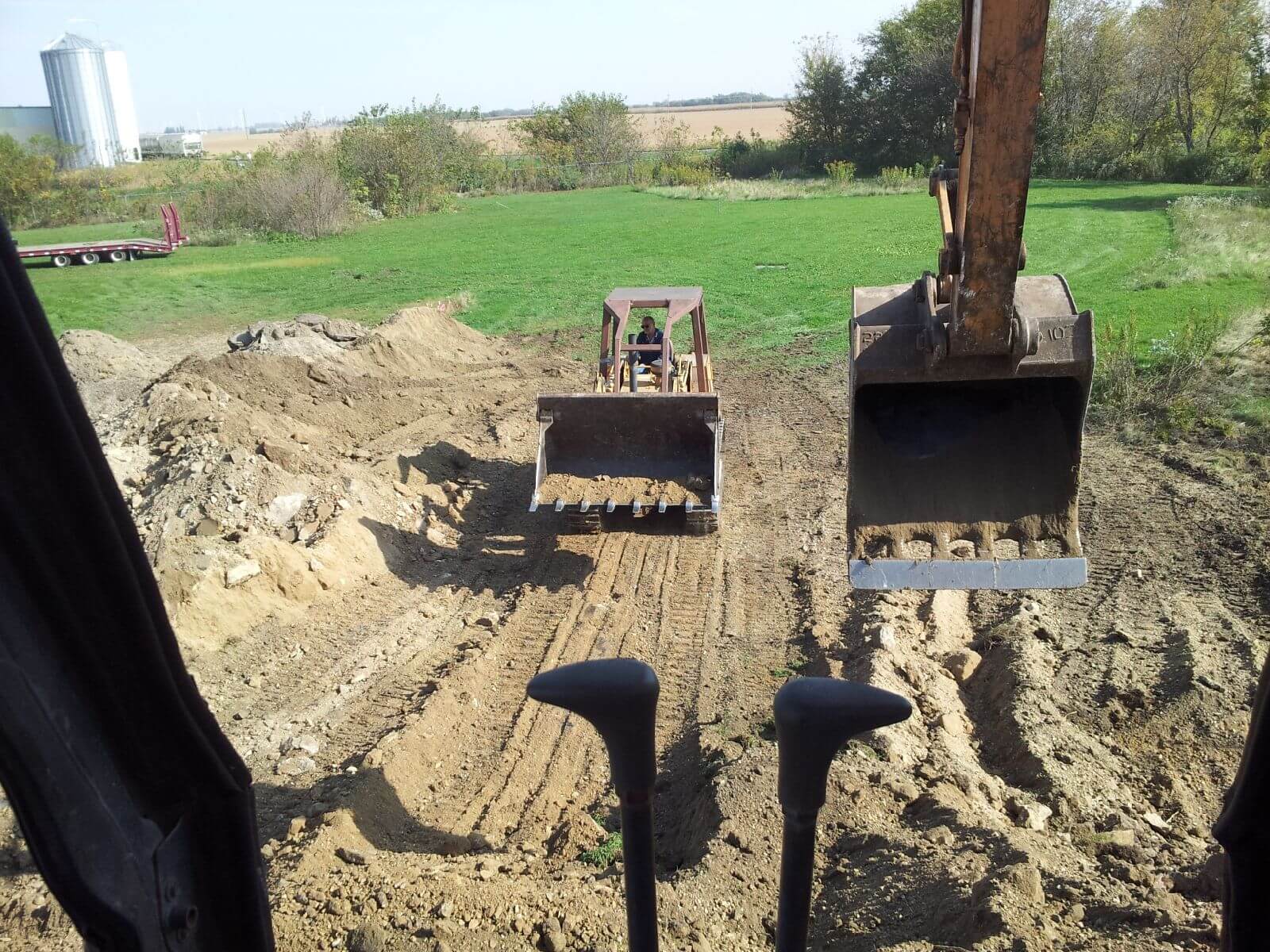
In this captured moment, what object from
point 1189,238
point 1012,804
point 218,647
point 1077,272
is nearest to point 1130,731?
point 1012,804

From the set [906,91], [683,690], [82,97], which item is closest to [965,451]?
[683,690]

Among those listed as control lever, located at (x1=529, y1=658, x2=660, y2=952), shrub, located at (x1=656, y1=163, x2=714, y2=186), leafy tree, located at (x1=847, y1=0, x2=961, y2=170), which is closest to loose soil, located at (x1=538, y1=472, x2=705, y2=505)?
control lever, located at (x1=529, y1=658, x2=660, y2=952)

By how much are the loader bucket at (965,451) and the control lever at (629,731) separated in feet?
10.7

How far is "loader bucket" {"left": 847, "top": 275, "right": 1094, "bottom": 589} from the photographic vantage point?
4.93 metres

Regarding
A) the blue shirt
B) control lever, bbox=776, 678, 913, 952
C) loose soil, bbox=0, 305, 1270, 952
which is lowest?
loose soil, bbox=0, 305, 1270, 952

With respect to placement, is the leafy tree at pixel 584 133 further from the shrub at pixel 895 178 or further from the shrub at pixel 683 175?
the shrub at pixel 895 178

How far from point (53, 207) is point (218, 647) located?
3718 centimetres

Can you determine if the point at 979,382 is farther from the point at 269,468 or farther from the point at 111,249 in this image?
the point at 111,249

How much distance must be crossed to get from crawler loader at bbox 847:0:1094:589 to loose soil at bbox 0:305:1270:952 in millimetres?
1277

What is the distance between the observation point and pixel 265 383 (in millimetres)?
13930

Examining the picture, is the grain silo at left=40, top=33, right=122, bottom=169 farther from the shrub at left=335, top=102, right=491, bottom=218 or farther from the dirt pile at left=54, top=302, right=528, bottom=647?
the dirt pile at left=54, top=302, right=528, bottom=647

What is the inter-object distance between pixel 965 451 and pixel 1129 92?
43.2 m

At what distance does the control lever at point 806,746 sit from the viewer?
1.68 metres

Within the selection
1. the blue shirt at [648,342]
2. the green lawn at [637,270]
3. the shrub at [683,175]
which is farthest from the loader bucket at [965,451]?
the shrub at [683,175]
